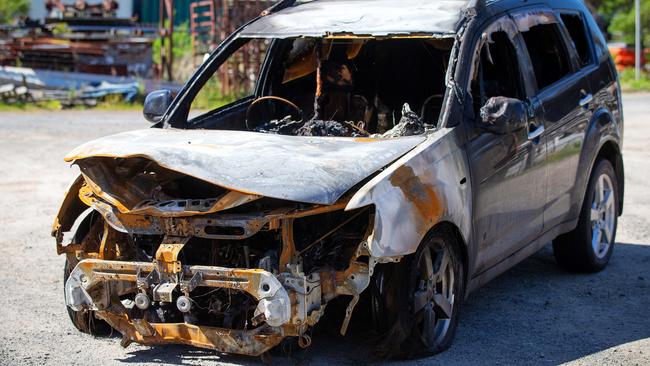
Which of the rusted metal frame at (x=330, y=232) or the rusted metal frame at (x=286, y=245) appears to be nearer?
the rusted metal frame at (x=286, y=245)

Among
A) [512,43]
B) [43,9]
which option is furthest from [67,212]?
[43,9]

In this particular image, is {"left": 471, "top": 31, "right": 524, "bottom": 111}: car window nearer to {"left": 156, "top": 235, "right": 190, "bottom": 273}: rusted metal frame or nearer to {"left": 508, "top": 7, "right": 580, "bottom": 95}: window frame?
{"left": 508, "top": 7, "right": 580, "bottom": 95}: window frame

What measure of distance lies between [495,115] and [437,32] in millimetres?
→ 710

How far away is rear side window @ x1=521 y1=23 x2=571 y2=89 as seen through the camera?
299 inches

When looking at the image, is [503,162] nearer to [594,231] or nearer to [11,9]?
[594,231]

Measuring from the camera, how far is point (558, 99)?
7.38 meters

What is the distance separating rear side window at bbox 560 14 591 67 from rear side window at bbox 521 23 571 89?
35 centimetres

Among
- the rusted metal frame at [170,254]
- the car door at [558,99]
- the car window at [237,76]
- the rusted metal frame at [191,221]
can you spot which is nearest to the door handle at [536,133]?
the car door at [558,99]

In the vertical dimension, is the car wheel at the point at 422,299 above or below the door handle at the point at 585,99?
→ below

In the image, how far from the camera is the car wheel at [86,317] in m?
6.16

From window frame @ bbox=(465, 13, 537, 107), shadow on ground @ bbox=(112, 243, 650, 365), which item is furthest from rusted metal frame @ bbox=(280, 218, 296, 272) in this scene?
window frame @ bbox=(465, 13, 537, 107)

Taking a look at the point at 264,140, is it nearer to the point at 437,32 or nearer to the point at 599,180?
the point at 437,32

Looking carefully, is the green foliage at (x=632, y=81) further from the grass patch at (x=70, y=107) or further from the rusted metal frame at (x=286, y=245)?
the rusted metal frame at (x=286, y=245)

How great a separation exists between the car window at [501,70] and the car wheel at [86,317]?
8.42ft
